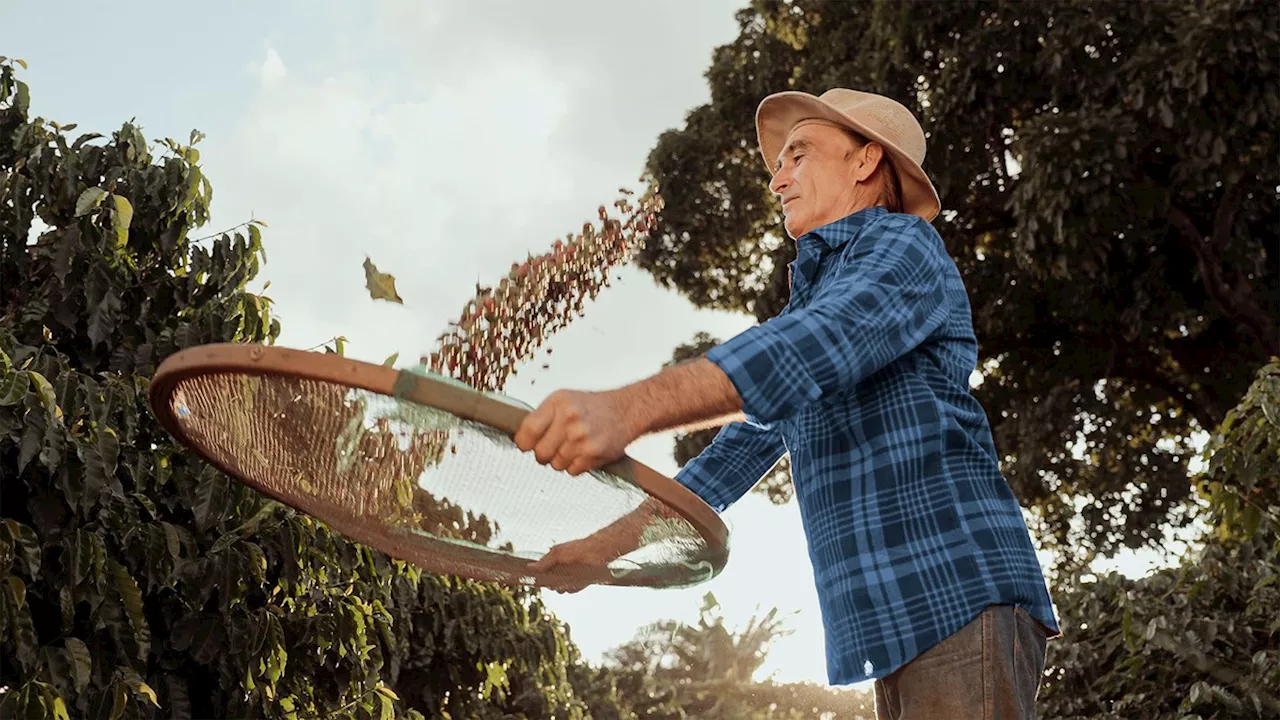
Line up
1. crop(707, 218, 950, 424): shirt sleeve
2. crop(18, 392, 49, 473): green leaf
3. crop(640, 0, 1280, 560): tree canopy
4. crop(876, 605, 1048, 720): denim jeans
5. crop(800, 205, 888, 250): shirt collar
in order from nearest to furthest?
crop(707, 218, 950, 424): shirt sleeve, crop(876, 605, 1048, 720): denim jeans, crop(800, 205, 888, 250): shirt collar, crop(18, 392, 49, 473): green leaf, crop(640, 0, 1280, 560): tree canopy

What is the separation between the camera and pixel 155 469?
346cm

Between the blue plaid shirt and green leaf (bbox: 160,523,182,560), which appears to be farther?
green leaf (bbox: 160,523,182,560)

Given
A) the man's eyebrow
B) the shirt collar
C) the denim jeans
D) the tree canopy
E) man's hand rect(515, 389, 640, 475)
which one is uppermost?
the tree canopy

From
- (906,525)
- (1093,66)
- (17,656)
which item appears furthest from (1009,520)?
(1093,66)

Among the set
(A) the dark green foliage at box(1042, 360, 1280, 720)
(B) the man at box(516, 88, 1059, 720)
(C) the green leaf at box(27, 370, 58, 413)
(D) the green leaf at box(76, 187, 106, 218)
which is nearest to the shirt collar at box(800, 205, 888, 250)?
(B) the man at box(516, 88, 1059, 720)

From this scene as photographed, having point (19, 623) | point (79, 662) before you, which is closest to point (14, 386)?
point (19, 623)

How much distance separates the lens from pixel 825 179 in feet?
6.34

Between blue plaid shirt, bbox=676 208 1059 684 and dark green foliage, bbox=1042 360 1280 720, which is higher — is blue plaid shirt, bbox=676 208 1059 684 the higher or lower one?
the lower one

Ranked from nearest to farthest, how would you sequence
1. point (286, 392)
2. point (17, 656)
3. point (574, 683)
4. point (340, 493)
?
1. point (286, 392)
2. point (340, 493)
3. point (17, 656)
4. point (574, 683)

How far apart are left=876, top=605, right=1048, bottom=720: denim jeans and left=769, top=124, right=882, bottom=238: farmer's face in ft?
2.04

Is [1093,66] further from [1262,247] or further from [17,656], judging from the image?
[17,656]

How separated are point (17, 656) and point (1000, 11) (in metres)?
9.89

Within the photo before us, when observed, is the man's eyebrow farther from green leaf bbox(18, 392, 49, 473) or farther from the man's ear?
green leaf bbox(18, 392, 49, 473)

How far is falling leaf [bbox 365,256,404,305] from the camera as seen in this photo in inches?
127
